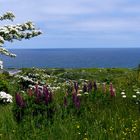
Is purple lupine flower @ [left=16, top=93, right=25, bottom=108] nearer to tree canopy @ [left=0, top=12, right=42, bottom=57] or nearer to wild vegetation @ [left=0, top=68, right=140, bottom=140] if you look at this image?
wild vegetation @ [left=0, top=68, right=140, bottom=140]

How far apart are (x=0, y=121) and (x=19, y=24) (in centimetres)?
898

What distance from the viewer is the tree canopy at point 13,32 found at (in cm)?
2036

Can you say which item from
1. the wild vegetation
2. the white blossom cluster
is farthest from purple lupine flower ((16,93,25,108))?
the white blossom cluster

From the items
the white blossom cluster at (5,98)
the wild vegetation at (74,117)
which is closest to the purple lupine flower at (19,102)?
the wild vegetation at (74,117)

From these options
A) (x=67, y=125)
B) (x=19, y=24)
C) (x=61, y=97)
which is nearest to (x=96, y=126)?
(x=67, y=125)

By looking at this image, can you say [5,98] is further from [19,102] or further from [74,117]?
[74,117]

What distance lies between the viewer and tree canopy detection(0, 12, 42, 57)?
Answer: 20.4 metres

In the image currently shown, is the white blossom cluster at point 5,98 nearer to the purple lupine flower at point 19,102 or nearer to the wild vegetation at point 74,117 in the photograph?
the wild vegetation at point 74,117

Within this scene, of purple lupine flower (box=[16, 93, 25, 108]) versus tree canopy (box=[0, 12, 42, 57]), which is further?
tree canopy (box=[0, 12, 42, 57])

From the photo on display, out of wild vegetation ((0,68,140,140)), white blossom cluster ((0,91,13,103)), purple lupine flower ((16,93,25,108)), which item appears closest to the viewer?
wild vegetation ((0,68,140,140))

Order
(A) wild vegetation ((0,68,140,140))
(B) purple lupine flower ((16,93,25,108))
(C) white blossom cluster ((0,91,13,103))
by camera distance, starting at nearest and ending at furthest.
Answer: (A) wild vegetation ((0,68,140,140))
(B) purple lupine flower ((16,93,25,108))
(C) white blossom cluster ((0,91,13,103))

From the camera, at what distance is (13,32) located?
69.6 ft

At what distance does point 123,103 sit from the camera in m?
14.9

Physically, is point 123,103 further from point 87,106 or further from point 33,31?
point 33,31
